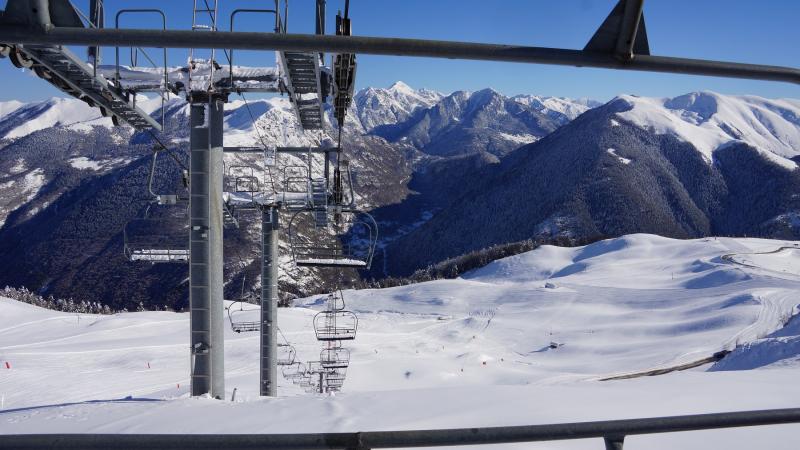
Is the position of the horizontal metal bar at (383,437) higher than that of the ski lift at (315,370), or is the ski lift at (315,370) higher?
the horizontal metal bar at (383,437)

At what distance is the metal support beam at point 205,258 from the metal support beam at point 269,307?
155 inches

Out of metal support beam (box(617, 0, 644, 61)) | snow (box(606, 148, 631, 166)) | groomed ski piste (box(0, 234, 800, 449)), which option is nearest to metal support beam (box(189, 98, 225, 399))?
groomed ski piste (box(0, 234, 800, 449))

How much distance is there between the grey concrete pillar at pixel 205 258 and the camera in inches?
360

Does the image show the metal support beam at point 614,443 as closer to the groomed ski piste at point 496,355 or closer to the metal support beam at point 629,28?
the metal support beam at point 629,28

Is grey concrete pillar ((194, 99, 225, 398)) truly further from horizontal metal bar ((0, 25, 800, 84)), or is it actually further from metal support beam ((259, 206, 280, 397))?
horizontal metal bar ((0, 25, 800, 84))

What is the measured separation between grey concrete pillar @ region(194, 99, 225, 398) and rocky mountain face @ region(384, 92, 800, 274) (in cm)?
13998

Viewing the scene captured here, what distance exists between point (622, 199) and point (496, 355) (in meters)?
134

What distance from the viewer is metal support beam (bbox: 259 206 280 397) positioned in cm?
1342

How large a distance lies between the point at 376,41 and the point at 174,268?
13891 centimetres

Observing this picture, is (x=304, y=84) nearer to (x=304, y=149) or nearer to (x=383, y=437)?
(x=304, y=149)

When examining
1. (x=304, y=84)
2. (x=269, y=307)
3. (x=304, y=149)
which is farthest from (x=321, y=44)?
(x=269, y=307)

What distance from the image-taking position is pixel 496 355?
3581 centimetres

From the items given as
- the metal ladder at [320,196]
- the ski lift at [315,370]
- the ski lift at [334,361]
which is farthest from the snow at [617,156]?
the metal ladder at [320,196]

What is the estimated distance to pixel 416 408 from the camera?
6.75 m
